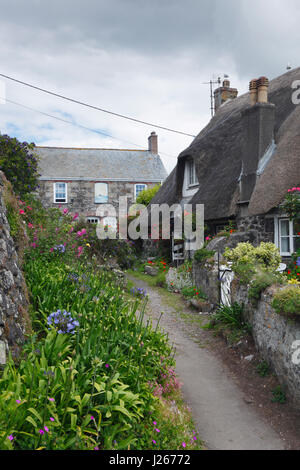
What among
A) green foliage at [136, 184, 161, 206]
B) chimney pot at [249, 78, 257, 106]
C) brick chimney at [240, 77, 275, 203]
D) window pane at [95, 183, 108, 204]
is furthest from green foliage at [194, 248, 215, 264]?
window pane at [95, 183, 108, 204]

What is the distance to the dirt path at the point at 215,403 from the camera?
4145 millimetres

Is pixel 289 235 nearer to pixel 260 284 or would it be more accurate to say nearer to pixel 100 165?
pixel 260 284

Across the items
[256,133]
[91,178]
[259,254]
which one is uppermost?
[91,178]

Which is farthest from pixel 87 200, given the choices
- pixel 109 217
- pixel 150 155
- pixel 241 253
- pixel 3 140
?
pixel 241 253

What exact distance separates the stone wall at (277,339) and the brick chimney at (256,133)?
24.0ft

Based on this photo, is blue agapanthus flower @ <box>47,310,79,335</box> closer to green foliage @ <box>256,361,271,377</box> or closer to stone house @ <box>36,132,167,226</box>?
green foliage @ <box>256,361,271,377</box>

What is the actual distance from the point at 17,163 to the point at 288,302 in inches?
330

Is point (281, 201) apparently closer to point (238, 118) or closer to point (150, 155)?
point (238, 118)

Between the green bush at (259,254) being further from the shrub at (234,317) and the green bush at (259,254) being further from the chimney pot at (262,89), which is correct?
the chimney pot at (262,89)

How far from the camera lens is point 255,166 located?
13.2 metres

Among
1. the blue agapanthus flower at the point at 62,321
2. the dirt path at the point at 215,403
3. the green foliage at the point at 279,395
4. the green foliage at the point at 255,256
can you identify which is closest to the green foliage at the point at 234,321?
the dirt path at the point at 215,403

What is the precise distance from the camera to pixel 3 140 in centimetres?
1041

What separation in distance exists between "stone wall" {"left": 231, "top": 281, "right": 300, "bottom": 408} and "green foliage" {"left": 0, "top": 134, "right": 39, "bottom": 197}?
7.14 m

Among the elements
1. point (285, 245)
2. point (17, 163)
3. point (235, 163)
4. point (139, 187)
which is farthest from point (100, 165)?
point (285, 245)
